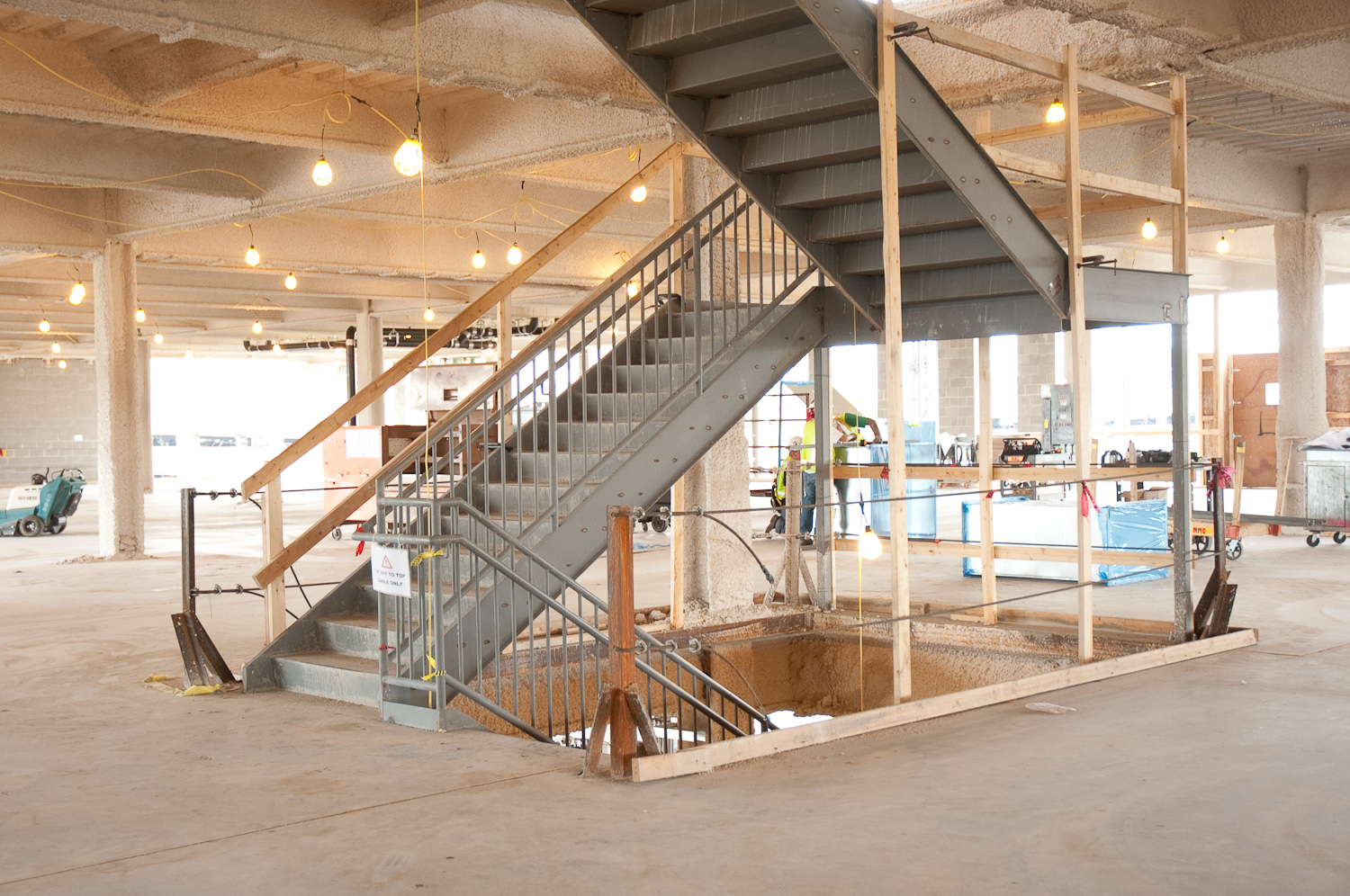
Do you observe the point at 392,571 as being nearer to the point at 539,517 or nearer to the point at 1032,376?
the point at 539,517

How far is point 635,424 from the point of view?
24.5ft

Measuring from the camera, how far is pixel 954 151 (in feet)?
20.0

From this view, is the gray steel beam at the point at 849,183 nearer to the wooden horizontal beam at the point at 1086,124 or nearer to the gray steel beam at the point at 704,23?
the gray steel beam at the point at 704,23

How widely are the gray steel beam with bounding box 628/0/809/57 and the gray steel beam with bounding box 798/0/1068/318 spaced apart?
28 cm

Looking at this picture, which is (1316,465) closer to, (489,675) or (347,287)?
(489,675)

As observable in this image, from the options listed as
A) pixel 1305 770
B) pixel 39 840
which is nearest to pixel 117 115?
pixel 39 840

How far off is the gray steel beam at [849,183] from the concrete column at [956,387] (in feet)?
60.2

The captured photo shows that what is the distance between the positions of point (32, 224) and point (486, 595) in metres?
10.2

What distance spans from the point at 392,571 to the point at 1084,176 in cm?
426

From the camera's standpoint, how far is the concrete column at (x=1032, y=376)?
79.0 ft

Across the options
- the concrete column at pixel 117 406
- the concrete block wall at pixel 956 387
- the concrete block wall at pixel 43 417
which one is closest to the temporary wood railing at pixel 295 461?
the concrete column at pixel 117 406

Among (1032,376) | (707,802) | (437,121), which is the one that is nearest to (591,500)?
(707,802)

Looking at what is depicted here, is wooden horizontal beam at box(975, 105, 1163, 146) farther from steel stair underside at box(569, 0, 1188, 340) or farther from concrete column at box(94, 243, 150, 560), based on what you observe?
concrete column at box(94, 243, 150, 560)

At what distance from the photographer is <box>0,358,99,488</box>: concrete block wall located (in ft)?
120
